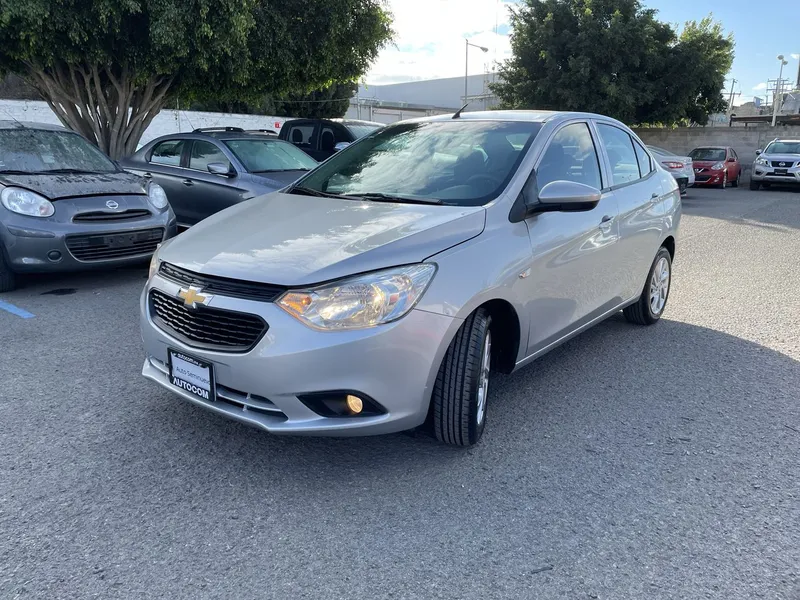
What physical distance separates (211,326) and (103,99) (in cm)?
1190

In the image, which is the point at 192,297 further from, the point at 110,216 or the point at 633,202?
the point at 110,216

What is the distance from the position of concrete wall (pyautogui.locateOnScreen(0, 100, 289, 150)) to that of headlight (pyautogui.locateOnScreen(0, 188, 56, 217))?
14604 mm

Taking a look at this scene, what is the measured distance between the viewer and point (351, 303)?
9.07 ft

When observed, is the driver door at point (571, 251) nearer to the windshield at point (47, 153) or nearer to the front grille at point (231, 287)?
the front grille at point (231, 287)

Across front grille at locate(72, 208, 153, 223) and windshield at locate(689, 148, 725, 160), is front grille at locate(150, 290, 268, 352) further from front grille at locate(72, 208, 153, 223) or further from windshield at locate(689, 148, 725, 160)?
windshield at locate(689, 148, 725, 160)

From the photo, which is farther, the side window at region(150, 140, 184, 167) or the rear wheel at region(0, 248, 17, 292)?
the side window at region(150, 140, 184, 167)

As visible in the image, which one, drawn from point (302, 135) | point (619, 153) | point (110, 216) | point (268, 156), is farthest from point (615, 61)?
point (110, 216)

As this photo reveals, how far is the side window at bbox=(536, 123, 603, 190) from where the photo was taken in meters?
3.84

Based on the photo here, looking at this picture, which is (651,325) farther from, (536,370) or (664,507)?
(664,507)

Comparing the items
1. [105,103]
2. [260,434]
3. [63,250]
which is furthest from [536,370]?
[105,103]

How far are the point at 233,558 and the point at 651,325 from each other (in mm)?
4162

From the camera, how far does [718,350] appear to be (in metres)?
4.91

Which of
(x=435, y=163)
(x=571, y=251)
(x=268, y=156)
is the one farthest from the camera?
(x=268, y=156)

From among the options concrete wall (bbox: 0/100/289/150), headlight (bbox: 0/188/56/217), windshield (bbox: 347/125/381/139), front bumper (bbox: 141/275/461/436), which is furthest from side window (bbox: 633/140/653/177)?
concrete wall (bbox: 0/100/289/150)
